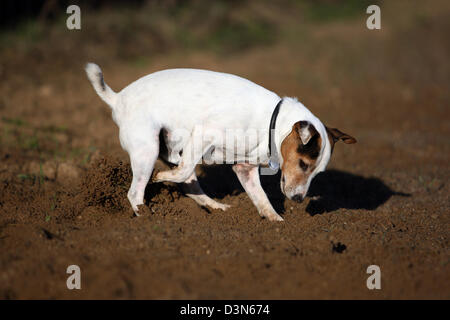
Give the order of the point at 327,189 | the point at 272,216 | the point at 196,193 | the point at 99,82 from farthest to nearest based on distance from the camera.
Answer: the point at 327,189 < the point at 196,193 < the point at 272,216 < the point at 99,82

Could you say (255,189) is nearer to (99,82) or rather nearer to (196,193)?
(196,193)

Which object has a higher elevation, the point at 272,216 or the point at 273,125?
the point at 273,125

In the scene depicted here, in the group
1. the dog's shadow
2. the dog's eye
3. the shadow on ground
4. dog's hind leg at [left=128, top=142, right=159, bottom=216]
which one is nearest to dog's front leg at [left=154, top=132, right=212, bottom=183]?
dog's hind leg at [left=128, top=142, right=159, bottom=216]

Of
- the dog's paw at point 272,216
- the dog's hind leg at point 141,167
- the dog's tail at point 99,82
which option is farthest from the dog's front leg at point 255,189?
the dog's tail at point 99,82

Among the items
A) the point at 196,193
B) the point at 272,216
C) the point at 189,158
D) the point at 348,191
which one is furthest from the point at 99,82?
the point at 348,191

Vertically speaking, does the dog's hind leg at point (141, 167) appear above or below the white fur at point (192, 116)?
below

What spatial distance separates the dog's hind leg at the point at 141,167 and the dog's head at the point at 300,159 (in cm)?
140

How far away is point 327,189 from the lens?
7.55 metres

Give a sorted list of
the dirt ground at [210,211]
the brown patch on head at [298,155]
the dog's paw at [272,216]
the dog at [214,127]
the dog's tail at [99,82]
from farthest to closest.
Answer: the dog's paw at [272,216], the dog's tail at [99,82], the dog at [214,127], the brown patch on head at [298,155], the dirt ground at [210,211]

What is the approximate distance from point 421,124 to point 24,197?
9521 millimetres

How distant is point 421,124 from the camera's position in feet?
39.3

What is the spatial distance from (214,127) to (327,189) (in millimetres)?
3021

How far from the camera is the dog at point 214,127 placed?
5195mm

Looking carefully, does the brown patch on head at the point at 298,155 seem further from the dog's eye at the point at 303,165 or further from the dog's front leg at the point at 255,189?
the dog's front leg at the point at 255,189
